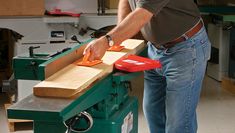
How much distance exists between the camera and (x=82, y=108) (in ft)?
4.13

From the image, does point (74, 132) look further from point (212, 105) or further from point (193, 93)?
point (212, 105)

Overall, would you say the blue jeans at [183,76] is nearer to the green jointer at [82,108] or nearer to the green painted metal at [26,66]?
the green jointer at [82,108]

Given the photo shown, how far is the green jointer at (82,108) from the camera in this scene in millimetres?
1146

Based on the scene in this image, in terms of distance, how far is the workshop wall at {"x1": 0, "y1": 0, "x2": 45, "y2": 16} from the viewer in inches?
114

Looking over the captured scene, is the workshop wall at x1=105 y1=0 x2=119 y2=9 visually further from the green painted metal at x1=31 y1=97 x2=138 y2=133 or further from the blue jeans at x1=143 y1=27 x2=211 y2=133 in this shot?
the green painted metal at x1=31 y1=97 x2=138 y2=133

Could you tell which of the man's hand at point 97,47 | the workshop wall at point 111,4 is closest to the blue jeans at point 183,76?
the man's hand at point 97,47

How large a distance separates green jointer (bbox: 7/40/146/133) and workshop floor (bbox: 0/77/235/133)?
128cm

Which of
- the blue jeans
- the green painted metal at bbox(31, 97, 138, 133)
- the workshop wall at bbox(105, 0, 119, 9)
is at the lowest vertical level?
the green painted metal at bbox(31, 97, 138, 133)

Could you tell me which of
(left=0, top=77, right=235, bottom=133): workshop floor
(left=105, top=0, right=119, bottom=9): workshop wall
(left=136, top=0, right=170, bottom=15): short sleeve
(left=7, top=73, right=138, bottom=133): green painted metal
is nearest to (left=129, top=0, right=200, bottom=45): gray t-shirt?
(left=136, top=0, right=170, bottom=15): short sleeve

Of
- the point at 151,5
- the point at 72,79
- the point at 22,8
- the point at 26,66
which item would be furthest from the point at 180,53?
the point at 22,8

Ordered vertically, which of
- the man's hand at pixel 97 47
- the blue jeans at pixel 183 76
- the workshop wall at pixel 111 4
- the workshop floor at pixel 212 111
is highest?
the workshop wall at pixel 111 4

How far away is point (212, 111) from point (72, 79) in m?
2.28

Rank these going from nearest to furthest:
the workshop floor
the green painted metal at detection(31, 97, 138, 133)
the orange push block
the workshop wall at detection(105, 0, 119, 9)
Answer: the green painted metal at detection(31, 97, 138, 133), the orange push block, the workshop floor, the workshop wall at detection(105, 0, 119, 9)

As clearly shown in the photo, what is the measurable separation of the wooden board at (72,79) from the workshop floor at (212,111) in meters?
1.53
